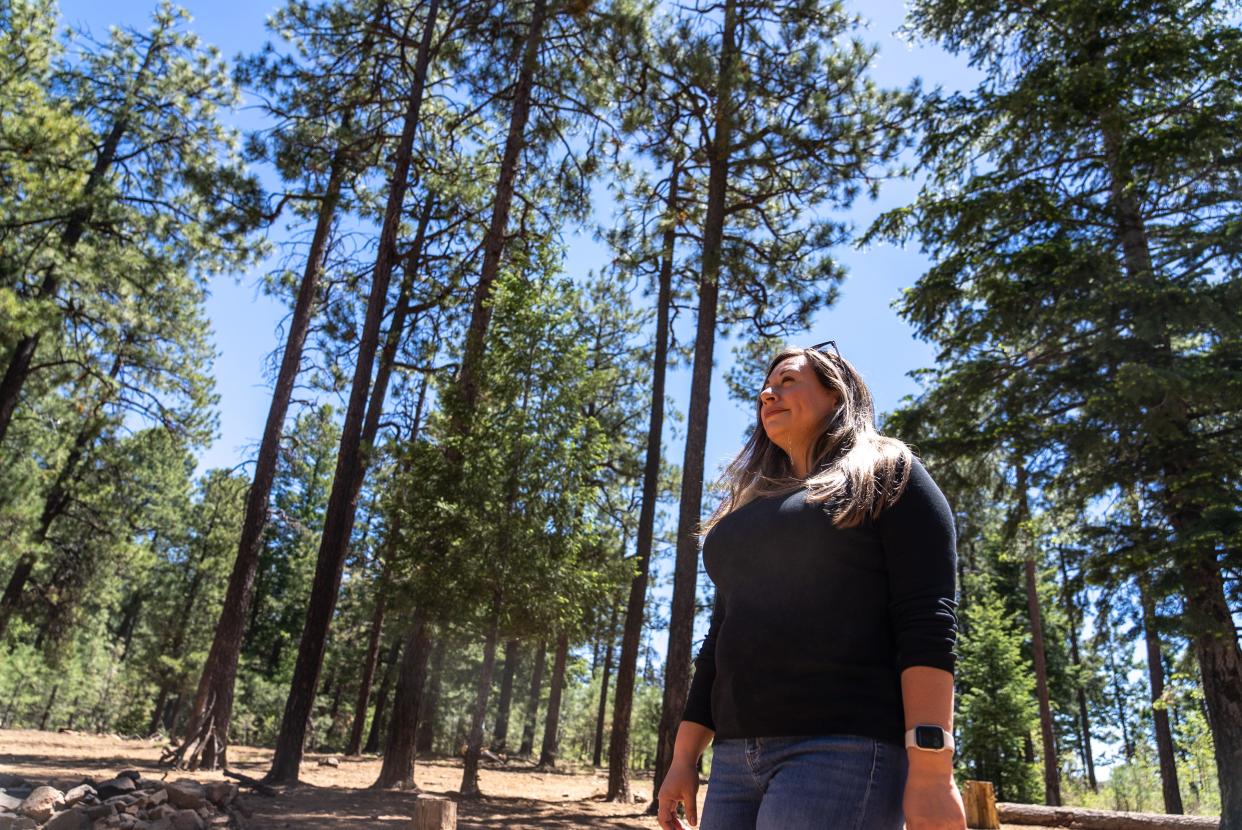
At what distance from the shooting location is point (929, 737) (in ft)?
4.76

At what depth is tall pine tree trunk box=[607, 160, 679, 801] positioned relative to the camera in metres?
13.0

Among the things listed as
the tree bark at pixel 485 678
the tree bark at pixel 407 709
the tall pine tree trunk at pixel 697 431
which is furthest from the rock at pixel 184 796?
the tall pine tree trunk at pixel 697 431

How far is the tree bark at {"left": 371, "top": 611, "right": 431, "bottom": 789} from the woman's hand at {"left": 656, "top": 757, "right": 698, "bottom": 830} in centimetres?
897

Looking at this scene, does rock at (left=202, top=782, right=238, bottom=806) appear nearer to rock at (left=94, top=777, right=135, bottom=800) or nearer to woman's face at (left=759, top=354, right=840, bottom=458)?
rock at (left=94, top=777, right=135, bottom=800)

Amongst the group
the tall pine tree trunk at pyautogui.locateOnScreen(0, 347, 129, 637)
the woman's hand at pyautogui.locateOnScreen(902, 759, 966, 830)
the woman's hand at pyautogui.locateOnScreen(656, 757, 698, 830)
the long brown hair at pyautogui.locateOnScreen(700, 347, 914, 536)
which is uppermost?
the tall pine tree trunk at pyautogui.locateOnScreen(0, 347, 129, 637)

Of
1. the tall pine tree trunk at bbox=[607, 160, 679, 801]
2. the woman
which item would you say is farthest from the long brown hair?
the tall pine tree trunk at bbox=[607, 160, 679, 801]

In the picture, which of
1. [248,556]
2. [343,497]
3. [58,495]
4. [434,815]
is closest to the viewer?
[434,815]

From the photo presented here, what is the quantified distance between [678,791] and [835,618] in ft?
2.35

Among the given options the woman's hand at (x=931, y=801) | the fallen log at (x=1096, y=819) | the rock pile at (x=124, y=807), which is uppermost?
the woman's hand at (x=931, y=801)

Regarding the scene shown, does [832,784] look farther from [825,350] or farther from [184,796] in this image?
[184,796]

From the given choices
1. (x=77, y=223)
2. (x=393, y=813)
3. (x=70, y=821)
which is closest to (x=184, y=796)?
(x=70, y=821)

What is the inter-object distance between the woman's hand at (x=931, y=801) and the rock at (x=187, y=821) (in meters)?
7.03

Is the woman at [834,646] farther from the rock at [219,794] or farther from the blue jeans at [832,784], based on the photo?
the rock at [219,794]

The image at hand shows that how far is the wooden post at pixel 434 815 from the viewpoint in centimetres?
532
